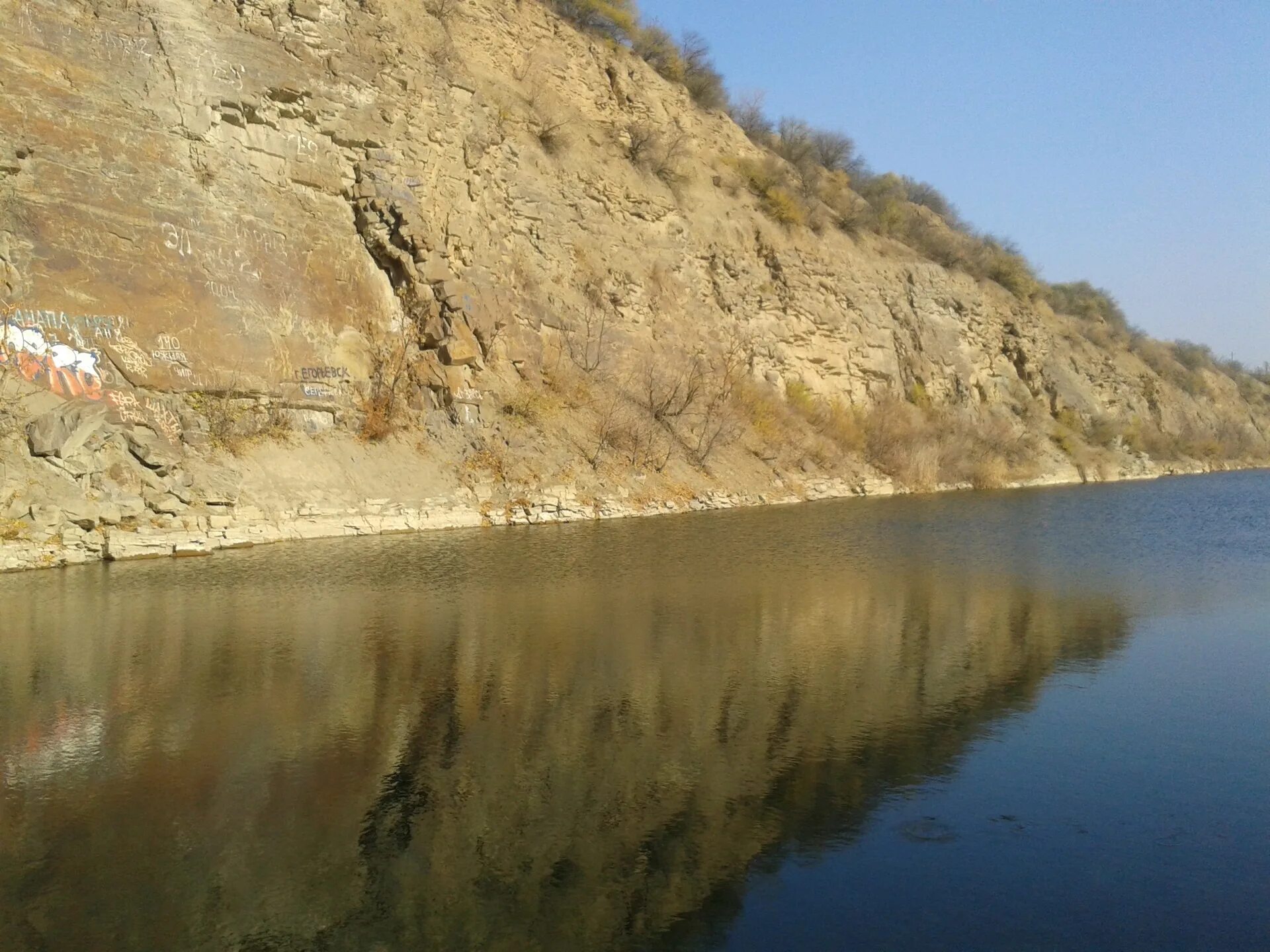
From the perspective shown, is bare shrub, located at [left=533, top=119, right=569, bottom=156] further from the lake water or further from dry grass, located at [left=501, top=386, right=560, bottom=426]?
the lake water

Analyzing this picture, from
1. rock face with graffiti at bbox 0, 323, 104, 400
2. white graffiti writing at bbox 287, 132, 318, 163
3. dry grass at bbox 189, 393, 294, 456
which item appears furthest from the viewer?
white graffiti writing at bbox 287, 132, 318, 163

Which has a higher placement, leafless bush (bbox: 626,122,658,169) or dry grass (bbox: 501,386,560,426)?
leafless bush (bbox: 626,122,658,169)

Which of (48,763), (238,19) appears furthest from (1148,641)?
(238,19)

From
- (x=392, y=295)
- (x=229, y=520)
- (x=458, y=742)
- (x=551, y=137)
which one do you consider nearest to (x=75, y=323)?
(x=229, y=520)

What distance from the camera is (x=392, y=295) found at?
24.8m

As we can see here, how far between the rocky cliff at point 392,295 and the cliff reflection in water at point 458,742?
5051 mm

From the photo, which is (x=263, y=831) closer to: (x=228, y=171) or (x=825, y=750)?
(x=825, y=750)

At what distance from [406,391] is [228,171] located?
6.09m

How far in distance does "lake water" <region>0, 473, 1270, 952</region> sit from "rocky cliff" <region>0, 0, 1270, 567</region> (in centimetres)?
520

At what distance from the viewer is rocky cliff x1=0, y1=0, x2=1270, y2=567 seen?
18344 mm

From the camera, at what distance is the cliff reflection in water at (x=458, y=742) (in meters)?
4.98

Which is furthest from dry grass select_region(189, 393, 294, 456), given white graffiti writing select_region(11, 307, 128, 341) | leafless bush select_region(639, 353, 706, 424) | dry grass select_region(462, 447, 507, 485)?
leafless bush select_region(639, 353, 706, 424)

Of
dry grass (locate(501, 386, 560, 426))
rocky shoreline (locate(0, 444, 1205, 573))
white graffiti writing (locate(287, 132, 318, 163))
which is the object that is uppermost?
white graffiti writing (locate(287, 132, 318, 163))

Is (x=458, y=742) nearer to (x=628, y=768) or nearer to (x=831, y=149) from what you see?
(x=628, y=768)
